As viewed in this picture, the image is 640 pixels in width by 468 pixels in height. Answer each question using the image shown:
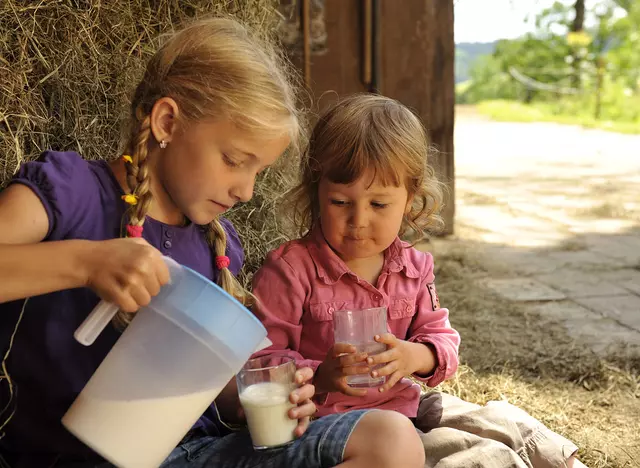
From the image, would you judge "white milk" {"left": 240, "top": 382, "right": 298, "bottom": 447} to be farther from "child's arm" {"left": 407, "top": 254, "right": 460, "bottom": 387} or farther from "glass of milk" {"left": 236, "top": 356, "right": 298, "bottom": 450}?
"child's arm" {"left": 407, "top": 254, "right": 460, "bottom": 387}

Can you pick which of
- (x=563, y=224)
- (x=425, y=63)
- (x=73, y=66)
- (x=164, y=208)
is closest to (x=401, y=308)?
(x=164, y=208)

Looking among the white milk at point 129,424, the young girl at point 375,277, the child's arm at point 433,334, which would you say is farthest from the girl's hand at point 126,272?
the child's arm at point 433,334

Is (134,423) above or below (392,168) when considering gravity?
below

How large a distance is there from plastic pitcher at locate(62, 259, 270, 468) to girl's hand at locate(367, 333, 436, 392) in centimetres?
43

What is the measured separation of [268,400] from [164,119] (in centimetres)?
63

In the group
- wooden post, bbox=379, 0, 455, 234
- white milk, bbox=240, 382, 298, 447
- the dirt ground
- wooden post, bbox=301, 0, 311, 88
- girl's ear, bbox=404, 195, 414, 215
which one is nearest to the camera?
white milk, bbox=240, 382, 298, 447

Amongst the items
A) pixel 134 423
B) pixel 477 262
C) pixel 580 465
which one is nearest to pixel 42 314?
pixel 134 423

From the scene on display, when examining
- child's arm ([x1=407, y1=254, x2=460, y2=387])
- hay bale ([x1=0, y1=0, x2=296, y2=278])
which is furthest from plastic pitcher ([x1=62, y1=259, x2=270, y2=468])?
hay bale ([x1=0, y1=0, x2=296, y2=278])

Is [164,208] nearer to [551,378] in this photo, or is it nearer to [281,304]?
[281,304]

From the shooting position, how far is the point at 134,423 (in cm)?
142

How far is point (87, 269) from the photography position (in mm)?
1382

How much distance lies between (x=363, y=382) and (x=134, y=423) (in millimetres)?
588

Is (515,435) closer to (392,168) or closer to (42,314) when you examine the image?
(392,168)

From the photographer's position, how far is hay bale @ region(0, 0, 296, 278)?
2293 mm
